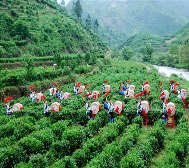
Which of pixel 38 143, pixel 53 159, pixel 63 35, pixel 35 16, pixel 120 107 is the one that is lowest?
pixel 53 159

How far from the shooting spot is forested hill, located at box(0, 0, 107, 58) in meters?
42.2

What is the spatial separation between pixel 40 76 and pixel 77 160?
811 inches

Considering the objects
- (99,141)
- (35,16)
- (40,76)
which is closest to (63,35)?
(35,16)

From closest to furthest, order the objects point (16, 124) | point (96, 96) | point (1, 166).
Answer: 1. point (1, 166)
2. point (16, 124)
3. point (96, 96)

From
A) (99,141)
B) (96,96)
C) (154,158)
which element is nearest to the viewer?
(154,158)

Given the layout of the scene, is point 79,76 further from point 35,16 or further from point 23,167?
point 35,16

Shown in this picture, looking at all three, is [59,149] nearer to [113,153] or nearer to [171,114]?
[113,153]

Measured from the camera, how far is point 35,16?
202ft

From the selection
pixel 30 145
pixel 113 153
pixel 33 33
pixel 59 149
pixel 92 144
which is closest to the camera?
pixel 113 153

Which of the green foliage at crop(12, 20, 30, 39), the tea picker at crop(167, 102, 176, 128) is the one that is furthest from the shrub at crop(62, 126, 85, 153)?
the green foliage at crop(12, 20, 30, 39)


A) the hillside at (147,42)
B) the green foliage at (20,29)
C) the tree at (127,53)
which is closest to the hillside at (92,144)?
the green foliage at (20,29)

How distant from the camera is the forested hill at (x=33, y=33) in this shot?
4219 centimetres

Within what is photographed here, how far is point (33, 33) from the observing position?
4953 centimetres

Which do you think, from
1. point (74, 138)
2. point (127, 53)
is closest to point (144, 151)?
point (74, 138)
